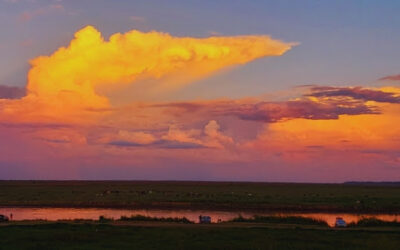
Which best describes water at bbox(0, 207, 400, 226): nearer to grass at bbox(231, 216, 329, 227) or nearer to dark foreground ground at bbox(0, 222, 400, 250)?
grass at bbox(231, 216, 329, 227)

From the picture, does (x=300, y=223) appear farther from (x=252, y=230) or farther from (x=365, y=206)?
(x=365, y=206)

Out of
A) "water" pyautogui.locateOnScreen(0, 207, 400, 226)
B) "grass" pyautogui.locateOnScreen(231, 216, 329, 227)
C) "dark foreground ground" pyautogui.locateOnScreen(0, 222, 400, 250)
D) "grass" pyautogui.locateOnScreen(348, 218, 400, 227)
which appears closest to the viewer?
"dark foreground ground" pyautogui.locateOnScreen(0, 222, 400, 250)

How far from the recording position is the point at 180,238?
3666 centimetres

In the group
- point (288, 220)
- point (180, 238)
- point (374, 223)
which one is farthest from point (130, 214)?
point (180, 238)

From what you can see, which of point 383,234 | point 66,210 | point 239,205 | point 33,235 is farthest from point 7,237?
point 239,205

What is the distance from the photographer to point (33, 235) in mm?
37500

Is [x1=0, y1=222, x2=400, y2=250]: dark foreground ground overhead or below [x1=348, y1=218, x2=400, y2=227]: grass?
overhead

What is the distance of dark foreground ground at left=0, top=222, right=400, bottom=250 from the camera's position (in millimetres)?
33562

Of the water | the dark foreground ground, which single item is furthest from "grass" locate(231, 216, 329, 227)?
the water

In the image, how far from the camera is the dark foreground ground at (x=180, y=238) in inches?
1321

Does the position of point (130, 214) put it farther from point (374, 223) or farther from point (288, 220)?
point (374, 223)

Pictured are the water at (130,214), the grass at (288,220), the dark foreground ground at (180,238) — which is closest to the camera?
the dark foreground ground at (180,238)

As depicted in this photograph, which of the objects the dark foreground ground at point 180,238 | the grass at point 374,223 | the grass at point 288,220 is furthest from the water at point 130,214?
the dark foreground ground at point 180,238

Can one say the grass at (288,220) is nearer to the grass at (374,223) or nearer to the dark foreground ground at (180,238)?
the grass at (374,223)
